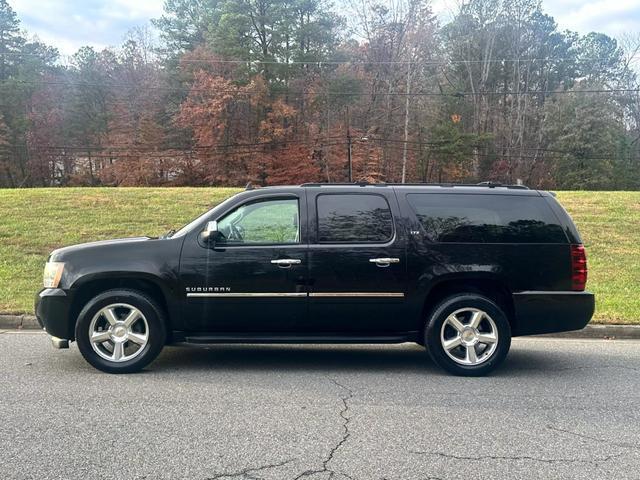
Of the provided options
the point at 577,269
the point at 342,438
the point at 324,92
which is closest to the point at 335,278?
the point at 342,438

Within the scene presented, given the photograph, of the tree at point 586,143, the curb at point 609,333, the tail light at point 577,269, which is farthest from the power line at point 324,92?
the tail light at point 577,269

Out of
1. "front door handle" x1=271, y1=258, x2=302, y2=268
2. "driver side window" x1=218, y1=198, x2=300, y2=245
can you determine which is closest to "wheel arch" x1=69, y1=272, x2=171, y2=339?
"driver side window" x1=218, y1=198, x2=300, y2=245

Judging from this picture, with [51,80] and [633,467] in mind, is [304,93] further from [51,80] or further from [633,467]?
[633,467]

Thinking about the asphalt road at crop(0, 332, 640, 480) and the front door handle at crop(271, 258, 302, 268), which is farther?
the front door handle at crop(271, 258, 302, 268)

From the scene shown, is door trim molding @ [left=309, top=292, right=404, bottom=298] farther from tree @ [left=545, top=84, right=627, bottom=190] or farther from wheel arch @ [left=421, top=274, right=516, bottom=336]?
tree @ [left=545, top=84, right=627, bottom=190]

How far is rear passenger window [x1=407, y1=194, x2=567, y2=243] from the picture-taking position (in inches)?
240

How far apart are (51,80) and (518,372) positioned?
59526 millimetres

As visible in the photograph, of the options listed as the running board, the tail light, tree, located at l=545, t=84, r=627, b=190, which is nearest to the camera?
the running board

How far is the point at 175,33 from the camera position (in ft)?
195

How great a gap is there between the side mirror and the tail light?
3.60 meters

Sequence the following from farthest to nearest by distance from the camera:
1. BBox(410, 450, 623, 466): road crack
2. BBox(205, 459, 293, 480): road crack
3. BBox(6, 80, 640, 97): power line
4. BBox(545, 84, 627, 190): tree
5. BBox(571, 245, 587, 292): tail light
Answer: BBox(6, 80, 640, 97): power line → BBox(545, 84, 627, 190): tree → BBox(571, 245, 587, 292): tail light → BBox(410, 450, 623, 466): road crack → BBox(205, 459, 293, 480): road crack

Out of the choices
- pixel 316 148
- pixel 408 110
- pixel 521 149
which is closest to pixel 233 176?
pixel 316 148

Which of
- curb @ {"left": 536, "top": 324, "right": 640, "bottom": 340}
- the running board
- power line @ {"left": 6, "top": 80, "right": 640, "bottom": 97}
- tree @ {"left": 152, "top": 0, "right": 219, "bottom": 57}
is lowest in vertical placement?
curb @ {"left": 536, "top": 324, "right": 640, "bottom": 340}

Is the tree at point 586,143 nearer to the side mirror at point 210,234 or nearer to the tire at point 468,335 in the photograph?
the tire at point 468,335
